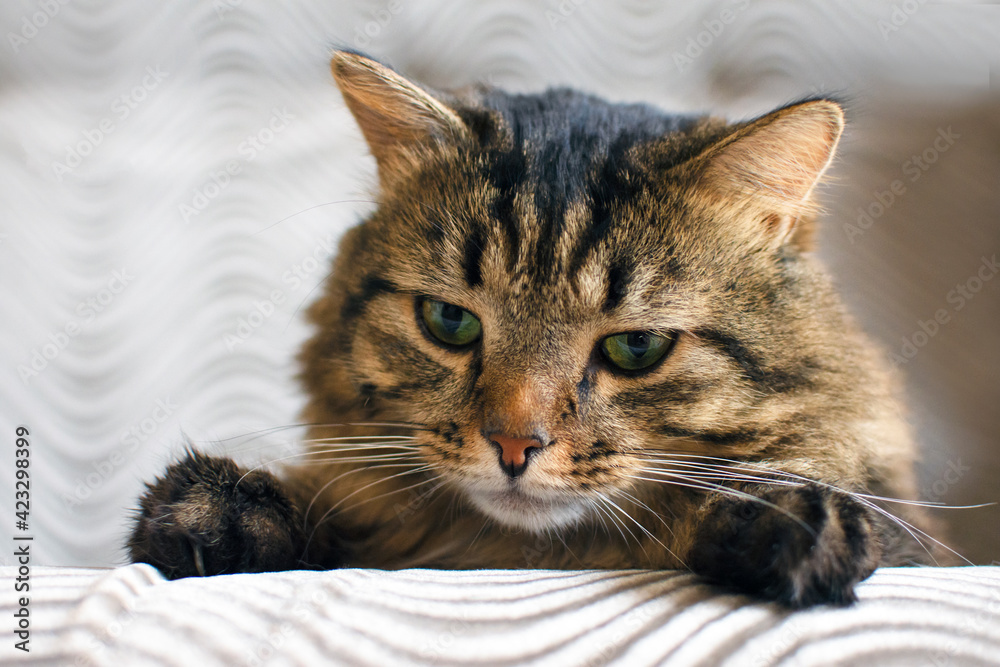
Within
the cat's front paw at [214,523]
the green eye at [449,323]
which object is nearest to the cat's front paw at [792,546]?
the green eye at [449,323]

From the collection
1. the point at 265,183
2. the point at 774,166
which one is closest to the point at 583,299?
the point at 774,166

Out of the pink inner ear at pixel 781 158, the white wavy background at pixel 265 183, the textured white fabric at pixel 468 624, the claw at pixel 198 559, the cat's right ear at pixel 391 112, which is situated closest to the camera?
the textured white fabric at pixel 468 624

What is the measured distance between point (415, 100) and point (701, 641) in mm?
850

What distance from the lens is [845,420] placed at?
0.97 meters

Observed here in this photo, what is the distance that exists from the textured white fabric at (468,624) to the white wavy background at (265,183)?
2.64 ft

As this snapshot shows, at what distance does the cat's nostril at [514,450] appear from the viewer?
2.72 feet

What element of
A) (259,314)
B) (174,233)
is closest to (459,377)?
(259,314)

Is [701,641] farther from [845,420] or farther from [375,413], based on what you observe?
[375,413]

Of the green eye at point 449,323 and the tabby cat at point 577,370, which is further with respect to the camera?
the green eye at point 449,323

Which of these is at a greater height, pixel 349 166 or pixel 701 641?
pixel 349 166

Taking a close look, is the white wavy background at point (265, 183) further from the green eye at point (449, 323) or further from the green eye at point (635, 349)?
the green eye at point (635, 349)

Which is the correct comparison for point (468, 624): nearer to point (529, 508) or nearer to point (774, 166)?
point (529, 508)

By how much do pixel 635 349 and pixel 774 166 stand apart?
35cm

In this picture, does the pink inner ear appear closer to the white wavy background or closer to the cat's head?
the cat's head
